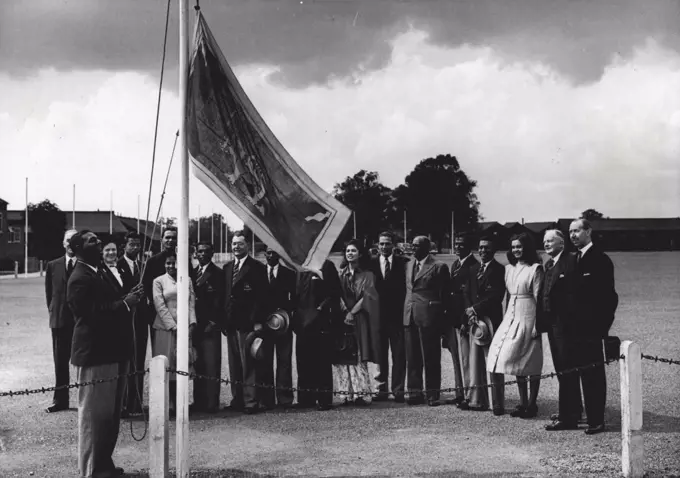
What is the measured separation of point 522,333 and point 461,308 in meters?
1.05

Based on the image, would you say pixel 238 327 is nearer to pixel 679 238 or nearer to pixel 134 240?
pixel 134 240

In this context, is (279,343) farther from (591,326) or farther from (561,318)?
(591,326)

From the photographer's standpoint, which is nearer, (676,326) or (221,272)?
(221,272)

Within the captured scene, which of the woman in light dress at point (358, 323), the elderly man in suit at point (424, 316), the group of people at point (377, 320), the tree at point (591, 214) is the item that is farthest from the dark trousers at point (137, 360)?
the tree at point (591, 214)

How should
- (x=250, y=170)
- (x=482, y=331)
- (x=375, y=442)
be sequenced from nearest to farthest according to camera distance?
(x=250, y=170) → (x=375, y=442) → (x=482, y=331)

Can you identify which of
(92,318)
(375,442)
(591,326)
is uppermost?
(92,318)

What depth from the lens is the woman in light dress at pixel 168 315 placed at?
8055mm

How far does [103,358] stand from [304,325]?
124 inches

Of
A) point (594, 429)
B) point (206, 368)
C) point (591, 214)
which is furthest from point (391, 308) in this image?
point (591, 214)

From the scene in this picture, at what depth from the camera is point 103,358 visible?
233 inches

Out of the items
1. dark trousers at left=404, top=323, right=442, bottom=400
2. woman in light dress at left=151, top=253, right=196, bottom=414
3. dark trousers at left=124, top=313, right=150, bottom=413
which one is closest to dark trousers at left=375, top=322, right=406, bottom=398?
dark trousers at left=404, top=323, right=442, bottom=400

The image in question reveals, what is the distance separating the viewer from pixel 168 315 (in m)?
8.05

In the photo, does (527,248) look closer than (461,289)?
Yes

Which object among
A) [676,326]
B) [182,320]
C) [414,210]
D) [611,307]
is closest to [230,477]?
[182,320]
